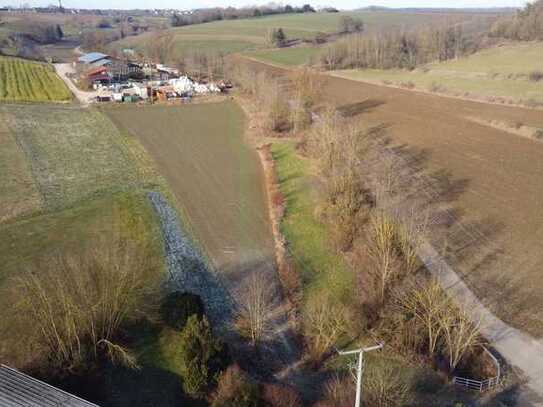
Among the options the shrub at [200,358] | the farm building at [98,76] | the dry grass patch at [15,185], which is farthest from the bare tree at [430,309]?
the farm building at [98,76]

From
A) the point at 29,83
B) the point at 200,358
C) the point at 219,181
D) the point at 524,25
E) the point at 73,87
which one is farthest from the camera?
the point at 524,25

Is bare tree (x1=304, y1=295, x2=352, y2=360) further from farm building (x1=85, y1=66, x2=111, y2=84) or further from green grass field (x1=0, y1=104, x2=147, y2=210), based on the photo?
farm building (x1=85, y1=66, x2=111, y2=84)

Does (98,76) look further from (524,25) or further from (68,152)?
(524,25)

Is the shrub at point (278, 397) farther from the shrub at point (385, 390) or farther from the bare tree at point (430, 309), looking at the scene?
the bare tree at point (430, 309)

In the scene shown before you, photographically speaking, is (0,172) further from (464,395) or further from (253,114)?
(464,395)

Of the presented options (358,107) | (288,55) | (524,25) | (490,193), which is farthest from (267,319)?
(524,25)
